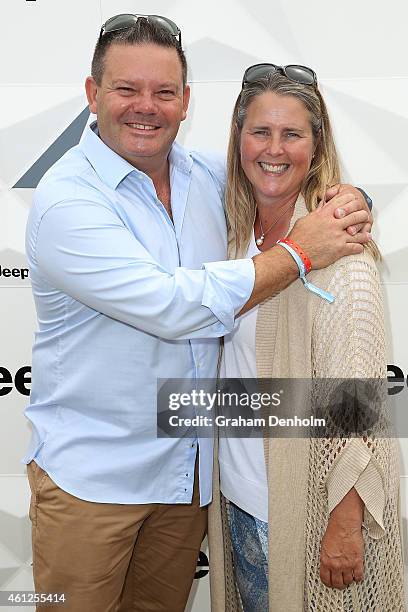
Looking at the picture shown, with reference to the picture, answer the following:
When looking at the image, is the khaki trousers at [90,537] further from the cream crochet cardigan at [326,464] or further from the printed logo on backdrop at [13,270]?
the printed logo on backdrop at [13,270]

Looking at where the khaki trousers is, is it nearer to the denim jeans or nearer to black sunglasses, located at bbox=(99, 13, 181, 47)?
the denim jeans

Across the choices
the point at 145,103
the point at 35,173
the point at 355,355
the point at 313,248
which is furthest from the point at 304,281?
the point at 35,173

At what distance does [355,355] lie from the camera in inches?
58.9

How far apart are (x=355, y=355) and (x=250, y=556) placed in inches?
23.7

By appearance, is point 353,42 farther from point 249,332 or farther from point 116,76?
point 249,332

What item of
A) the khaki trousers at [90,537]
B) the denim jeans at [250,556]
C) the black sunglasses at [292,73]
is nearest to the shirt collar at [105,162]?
the black sunglasses at [292,73]

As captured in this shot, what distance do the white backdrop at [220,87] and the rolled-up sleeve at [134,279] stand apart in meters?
0.80

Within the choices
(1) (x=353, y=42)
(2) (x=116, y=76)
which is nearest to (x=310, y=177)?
(2) (x=116, y=76)

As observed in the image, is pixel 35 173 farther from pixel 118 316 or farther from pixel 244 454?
pixel 244 454

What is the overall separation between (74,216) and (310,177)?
568 mm

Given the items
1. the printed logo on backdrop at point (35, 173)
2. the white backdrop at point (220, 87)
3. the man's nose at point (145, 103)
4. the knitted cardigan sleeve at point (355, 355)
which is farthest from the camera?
the printed logo on backdrop at point (35, 173)

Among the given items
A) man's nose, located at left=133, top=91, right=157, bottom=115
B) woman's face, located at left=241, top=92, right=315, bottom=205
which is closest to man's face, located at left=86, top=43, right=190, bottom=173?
man's nose, located at left=133, top=91, right=157, bottom=115

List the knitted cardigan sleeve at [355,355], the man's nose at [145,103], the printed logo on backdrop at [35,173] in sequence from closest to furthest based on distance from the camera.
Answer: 1. the knitted cardigan sleeve at [355,355]
2. the man's nose at [145,103]
3. the printed logo on backdrop at [35,173]

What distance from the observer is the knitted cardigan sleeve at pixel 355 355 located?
1.50 metres
